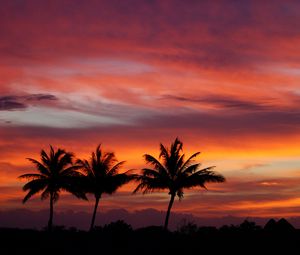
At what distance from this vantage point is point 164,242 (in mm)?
45781

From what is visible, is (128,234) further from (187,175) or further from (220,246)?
(187,175)

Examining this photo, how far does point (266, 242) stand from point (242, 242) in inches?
69.5

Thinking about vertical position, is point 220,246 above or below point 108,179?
below

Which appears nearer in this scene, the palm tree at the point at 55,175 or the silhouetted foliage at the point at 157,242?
the silhouetted foliage at the point at 157,242

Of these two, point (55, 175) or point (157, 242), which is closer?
point (157, 242)

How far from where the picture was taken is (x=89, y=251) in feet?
143

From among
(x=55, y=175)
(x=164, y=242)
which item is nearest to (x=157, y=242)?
(x=164, y=242)

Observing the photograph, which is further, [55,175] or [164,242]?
[55,175]

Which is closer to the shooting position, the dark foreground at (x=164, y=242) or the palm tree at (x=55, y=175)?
the dark foreground at (x=164, y=242)

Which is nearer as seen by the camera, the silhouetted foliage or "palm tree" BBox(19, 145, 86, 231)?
the silhouetted foliage

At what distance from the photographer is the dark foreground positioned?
42312 millimetres

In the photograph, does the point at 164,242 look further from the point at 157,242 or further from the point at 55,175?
the point at 55,175

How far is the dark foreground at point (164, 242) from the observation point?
1666 inches

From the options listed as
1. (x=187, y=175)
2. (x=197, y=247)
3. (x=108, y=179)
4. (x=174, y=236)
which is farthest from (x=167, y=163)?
(x=197, y=247)
